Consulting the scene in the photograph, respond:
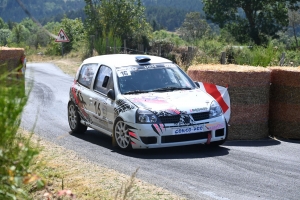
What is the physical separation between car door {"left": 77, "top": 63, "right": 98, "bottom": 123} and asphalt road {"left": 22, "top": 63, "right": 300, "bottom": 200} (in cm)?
57

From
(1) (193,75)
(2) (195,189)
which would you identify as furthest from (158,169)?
(1) (193,75)

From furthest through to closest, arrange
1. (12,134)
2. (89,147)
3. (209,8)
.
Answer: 1. (209,8)
2. (89,147)
3. (12,134)

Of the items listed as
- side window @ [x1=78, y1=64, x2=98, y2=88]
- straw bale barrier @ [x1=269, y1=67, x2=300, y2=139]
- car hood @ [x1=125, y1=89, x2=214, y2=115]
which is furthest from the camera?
straw bale barrier @ [x1=269, y1=67, x2=300, y2=139]

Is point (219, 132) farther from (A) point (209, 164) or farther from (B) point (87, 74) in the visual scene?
(B) point (87, 74)

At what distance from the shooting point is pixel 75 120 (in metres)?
12.6

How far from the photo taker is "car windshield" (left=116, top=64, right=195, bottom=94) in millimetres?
11133

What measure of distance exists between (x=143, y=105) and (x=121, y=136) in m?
0.71

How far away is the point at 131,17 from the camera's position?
1823 inches

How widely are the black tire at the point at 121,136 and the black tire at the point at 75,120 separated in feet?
6.36

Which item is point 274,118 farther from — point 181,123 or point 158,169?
point 158,169

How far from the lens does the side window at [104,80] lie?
37.5ft

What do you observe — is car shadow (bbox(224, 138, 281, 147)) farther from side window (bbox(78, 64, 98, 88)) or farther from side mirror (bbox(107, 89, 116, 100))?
side window (bbox(78, 64, 98, 88))

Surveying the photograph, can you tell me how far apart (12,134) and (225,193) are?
3995mm

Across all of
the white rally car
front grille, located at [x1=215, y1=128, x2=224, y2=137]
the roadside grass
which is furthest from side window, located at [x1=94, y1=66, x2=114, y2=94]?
the roadside grass
